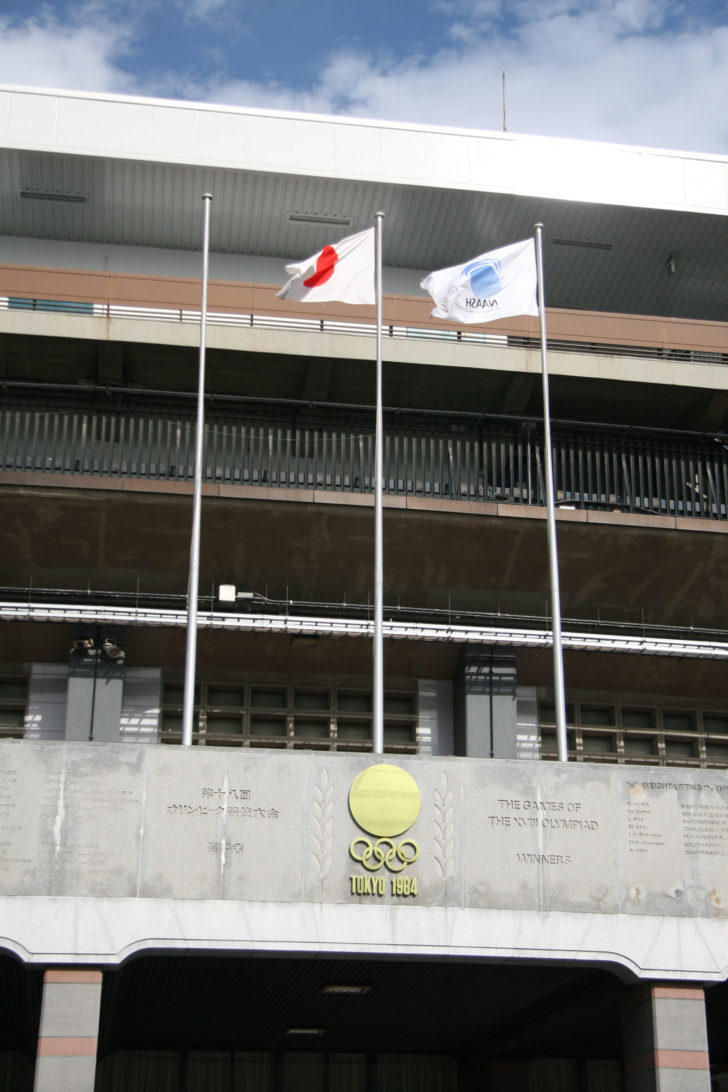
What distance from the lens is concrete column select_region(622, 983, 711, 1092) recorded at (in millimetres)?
17484

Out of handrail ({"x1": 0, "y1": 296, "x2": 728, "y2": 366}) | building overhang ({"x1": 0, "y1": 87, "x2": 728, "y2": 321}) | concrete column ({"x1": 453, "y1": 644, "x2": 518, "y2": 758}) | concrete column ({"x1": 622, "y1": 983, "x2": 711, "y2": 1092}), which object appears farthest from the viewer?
building overhang ({"x1": 0, "y1": 87, "x2": 728, "y2": 321})

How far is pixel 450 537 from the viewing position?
24500 millimetres

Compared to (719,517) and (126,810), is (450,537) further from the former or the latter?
(126,810)

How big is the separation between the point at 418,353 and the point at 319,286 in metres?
3.18

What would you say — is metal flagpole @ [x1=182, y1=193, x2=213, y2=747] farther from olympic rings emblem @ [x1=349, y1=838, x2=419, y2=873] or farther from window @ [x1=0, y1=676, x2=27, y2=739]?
window @ [x1=0, y1=676, x2=27, y2=739]

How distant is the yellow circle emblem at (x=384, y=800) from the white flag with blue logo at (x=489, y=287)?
7.82 meters

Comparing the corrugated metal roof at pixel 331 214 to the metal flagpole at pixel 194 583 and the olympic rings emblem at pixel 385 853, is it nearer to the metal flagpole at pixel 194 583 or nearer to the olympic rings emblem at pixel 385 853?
the metal flagpole at pixel 194 583

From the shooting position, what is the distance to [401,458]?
83.9 feet

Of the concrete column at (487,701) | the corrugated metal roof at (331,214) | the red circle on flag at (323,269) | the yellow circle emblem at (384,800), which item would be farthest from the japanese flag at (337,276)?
the yellow circle emblem at (384,800)

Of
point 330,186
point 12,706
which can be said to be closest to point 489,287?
point 330,186

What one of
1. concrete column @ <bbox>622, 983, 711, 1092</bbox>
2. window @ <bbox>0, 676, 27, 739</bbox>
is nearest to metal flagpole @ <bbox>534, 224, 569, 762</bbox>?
concrete column @ <bbox>622, 983, 711, 1092</bbox>

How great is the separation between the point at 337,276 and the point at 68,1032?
39.8ft

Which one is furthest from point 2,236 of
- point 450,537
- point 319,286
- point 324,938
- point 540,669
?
point 324,938

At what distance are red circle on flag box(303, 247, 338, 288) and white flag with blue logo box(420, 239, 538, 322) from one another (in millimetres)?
1565
